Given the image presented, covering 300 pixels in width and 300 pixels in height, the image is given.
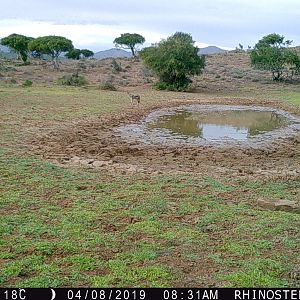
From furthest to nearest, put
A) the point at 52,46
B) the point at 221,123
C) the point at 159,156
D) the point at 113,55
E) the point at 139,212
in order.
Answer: the point at 113,55
the point at 52,46
the point at 221,123
the point at 159,156
the point at 139,212

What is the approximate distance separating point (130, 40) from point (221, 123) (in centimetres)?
4693

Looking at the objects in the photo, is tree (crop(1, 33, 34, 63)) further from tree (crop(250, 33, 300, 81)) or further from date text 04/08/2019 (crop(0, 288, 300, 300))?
date text 04/08/2019 (crop(0, 288, 300, 300))

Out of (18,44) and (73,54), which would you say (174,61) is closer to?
(18,44)

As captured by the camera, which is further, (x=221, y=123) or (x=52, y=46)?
(x=52, y=46)

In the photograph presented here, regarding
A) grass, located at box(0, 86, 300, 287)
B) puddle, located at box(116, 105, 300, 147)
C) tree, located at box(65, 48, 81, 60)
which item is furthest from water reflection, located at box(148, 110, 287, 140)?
tree, located at box(65, 48, 81, 60)

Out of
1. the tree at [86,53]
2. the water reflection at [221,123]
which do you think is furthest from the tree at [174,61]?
the tree at [86,53]

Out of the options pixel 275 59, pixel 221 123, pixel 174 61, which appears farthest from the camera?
pixel 275 59

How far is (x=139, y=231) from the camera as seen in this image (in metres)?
6.09

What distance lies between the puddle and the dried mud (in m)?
0.78

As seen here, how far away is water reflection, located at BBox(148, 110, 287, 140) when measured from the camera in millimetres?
16125

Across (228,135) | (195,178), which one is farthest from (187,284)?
(228,135)

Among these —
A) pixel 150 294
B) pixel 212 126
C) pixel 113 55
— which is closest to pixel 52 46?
pixel 212 126

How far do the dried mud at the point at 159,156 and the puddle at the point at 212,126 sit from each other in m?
0.78

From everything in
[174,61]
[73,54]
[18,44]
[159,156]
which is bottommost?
[159,156]
